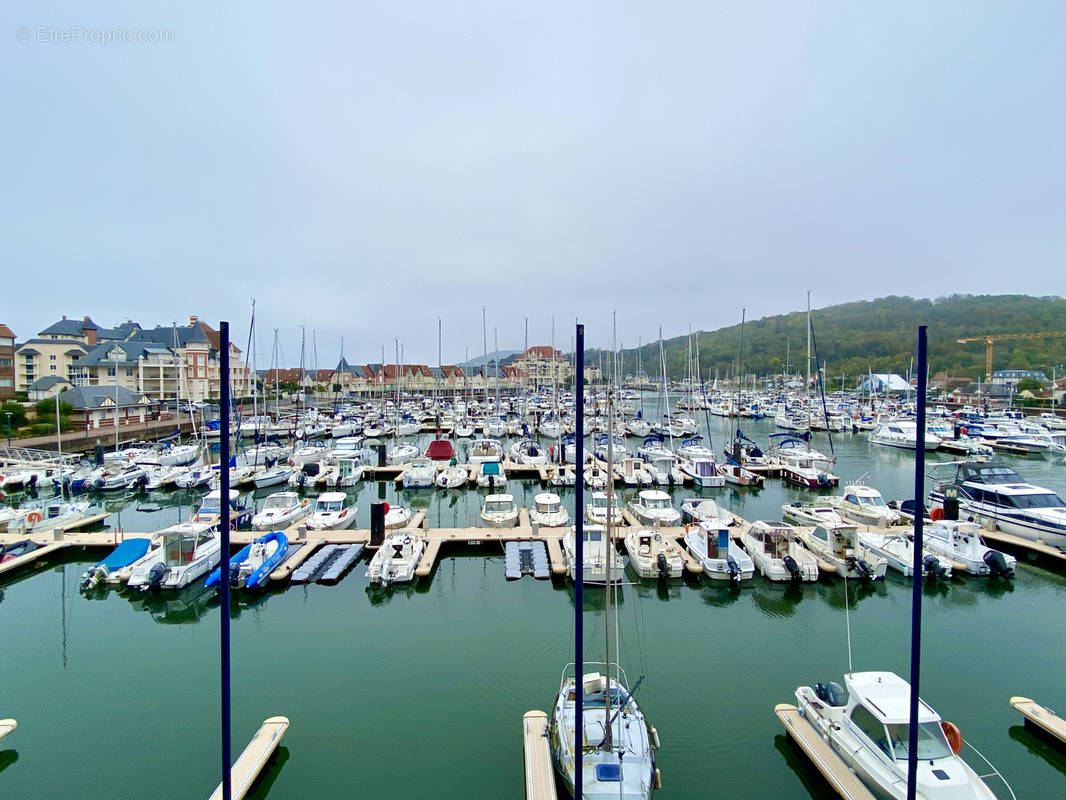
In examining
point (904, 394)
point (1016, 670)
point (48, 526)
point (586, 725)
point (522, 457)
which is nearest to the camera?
point (586, 725)

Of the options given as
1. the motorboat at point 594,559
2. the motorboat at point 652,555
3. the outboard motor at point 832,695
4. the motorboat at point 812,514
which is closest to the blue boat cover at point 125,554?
the motorboat at point 594,559

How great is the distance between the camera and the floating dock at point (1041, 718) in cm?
1062

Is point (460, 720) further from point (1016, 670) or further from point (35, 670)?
point (1016, 670)

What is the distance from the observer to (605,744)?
29.8 feet

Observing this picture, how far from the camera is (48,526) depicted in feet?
83.1

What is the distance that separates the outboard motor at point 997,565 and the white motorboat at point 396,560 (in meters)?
21.1

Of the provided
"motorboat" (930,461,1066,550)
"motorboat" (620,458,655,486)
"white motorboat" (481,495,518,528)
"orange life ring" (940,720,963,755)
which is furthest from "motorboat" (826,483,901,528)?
"orange life ring" (940,720,963,755)

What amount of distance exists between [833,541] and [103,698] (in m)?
23.9

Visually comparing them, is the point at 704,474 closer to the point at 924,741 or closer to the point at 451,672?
the point at 451,672

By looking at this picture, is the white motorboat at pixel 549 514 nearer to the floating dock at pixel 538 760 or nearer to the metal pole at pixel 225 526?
the floating dock at pixel 538 760

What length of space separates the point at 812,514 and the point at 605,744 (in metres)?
20.4

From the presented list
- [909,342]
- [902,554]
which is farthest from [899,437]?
[909,342]

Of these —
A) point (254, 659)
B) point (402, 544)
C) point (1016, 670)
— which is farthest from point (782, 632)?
point (254, 659)

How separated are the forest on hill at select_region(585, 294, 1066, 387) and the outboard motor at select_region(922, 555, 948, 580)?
69.4m
